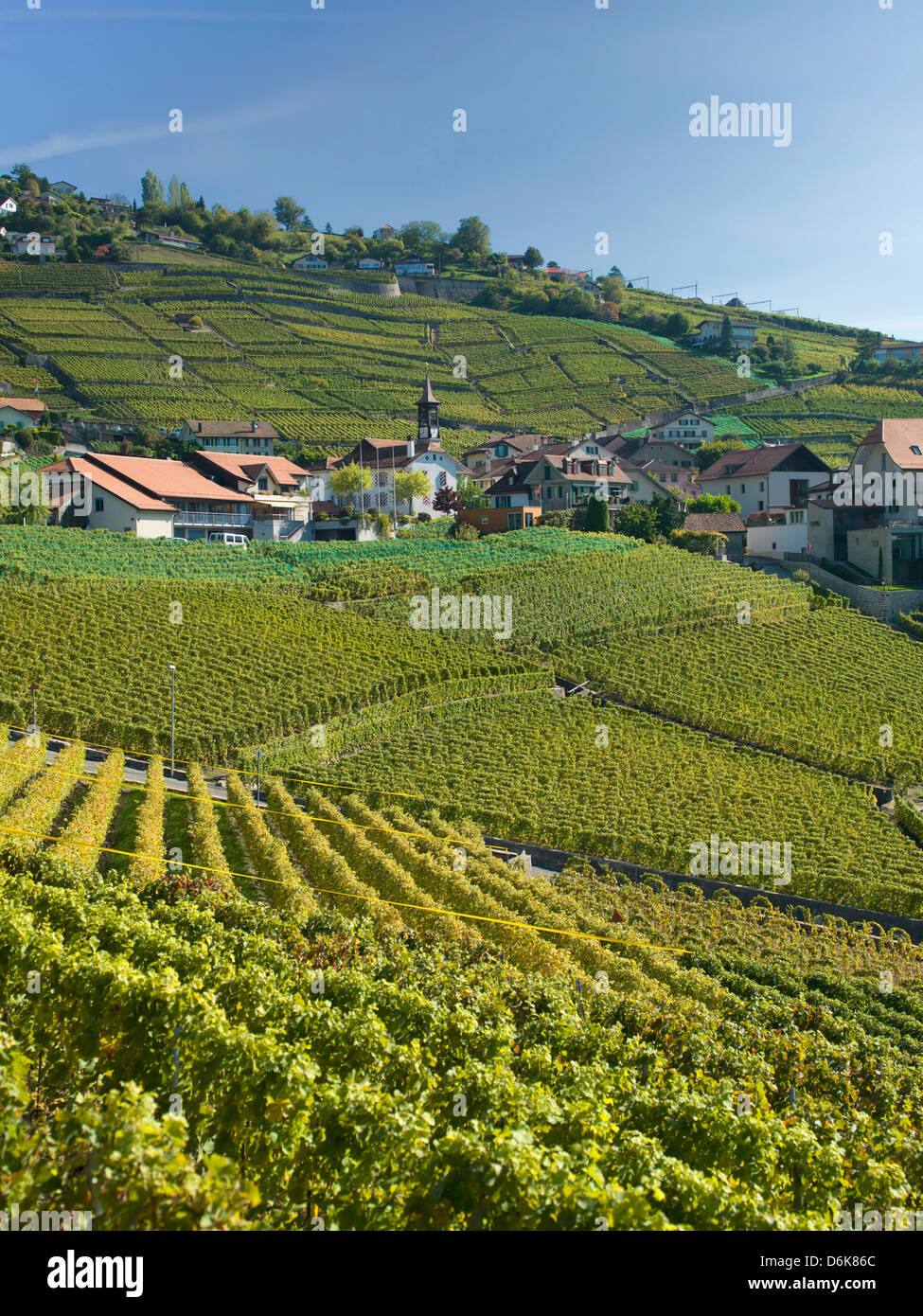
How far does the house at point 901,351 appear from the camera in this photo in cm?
15250

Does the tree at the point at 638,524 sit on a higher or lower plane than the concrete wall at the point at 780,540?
higher

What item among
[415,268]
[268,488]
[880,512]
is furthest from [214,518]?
[415,268]

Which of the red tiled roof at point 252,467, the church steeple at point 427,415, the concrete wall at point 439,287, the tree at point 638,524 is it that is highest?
the concrete wall at point 439,287

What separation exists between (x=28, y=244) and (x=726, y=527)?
136192mm

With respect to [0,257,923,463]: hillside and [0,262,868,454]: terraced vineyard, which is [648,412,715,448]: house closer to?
[0,257,923,463]: hillside

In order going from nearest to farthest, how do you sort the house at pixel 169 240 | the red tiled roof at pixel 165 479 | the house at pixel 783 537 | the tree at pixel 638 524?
the red tiled roof at pixel 165 479, the house at pixel 783 537, the tree at pixel 638 524, the house at pixel 169 240

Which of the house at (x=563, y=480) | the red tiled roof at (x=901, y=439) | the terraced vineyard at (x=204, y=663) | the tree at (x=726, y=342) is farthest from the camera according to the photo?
the tree at (x=726, y=342)

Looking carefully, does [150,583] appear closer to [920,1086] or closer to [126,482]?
[126,482]

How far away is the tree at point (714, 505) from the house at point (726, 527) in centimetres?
551

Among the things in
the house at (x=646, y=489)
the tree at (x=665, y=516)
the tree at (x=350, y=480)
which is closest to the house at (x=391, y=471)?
the tree at (x=350, y=480)

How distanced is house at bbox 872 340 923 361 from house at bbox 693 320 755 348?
20.4 meters

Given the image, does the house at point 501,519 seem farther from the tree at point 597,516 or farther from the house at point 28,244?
the house at point 28,244

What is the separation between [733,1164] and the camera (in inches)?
415

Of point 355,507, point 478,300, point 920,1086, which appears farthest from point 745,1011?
point 478,300
